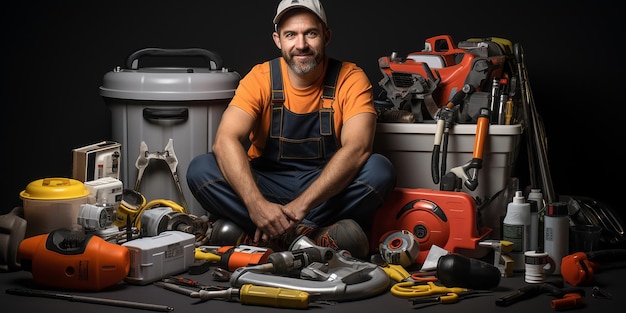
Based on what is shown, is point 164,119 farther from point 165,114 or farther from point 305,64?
point 305,64

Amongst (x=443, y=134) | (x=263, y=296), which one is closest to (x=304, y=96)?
(x=443, y=134)

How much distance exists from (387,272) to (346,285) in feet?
1.37

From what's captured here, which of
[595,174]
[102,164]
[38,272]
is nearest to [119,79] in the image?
[102,164]

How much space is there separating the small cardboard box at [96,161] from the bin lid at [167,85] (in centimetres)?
28

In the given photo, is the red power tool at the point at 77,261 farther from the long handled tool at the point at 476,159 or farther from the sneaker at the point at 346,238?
the long handled tool at the point at 476,159

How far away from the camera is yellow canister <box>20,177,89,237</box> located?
166 inches

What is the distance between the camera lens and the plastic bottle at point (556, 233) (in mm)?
4133

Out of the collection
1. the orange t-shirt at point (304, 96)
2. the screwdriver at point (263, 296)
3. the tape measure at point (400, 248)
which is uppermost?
the orange t-shirt at point (304, 96)

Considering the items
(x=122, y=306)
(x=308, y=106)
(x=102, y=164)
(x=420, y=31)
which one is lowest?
(x=122, y=306)

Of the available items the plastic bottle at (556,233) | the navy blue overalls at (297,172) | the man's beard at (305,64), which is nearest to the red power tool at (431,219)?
the navy blue overalls at (297,172)

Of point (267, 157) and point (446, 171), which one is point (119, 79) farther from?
point (446, 171)

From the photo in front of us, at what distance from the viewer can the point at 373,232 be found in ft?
14.9

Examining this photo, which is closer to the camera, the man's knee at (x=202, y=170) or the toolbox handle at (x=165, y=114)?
the man's knee at (x=202, y=170)

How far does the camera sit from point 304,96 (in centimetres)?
457
